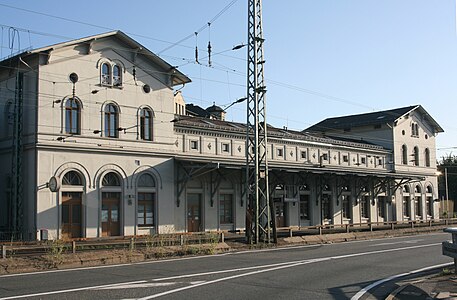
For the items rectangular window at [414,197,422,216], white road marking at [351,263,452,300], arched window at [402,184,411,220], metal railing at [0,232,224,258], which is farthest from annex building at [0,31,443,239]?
rectangular window at [414,197,422,216]

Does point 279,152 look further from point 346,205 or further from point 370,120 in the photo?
point 370,120

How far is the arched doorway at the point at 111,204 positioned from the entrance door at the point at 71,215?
1.60 meters

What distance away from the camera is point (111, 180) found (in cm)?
3475

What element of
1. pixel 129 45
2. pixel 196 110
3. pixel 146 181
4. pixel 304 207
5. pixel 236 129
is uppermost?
pixel 196 110

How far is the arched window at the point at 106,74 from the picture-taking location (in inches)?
1366

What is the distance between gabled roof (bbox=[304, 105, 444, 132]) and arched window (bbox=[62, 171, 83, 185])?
3630 cm

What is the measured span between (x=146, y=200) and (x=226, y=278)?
71.8 feet

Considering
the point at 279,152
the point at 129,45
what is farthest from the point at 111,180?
the point at 279,152

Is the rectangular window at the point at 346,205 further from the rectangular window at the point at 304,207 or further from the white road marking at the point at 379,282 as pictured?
the white road marking at the point at 379,282

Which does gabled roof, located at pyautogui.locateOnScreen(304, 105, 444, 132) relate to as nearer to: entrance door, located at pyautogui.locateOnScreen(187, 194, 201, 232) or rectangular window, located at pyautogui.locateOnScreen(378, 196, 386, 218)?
rectangular window, located at pyautogui.locateOnScreen(378, 196, 386, 218)

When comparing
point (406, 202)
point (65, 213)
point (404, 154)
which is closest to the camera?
point (65, 213)

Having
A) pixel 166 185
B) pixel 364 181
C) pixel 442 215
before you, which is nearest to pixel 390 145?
pixel 364 181

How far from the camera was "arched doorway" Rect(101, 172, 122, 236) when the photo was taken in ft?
112

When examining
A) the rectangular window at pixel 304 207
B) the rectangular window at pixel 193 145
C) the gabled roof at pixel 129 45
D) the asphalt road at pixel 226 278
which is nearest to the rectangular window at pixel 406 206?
the rectangular window at pixel 304 207
